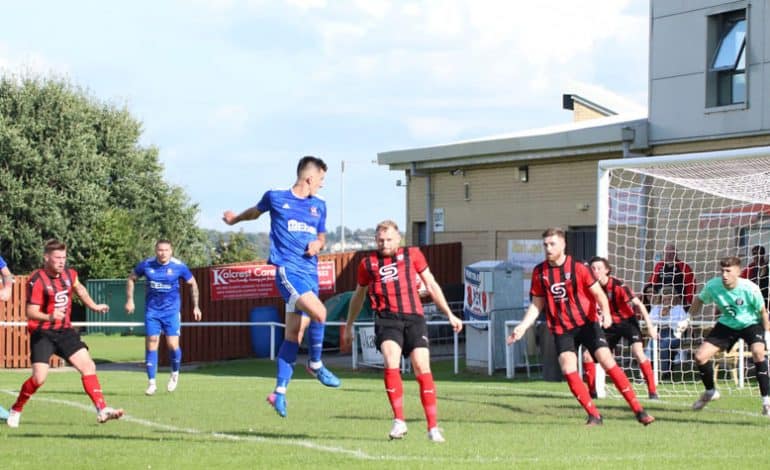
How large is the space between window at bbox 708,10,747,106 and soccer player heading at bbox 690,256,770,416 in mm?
10034

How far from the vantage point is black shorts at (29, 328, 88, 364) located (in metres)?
12.8

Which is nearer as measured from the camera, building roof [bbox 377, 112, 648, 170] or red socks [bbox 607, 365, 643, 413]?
red socks [bbox 607, 365, 643, 413]

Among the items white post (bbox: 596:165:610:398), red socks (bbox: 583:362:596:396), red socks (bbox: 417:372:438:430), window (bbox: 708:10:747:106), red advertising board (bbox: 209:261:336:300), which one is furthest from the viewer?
red advertising board (bbox: 209:261:336:300)

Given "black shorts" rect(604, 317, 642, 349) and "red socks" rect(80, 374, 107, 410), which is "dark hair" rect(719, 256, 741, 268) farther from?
"red socks" rect(80, 374, 107, 410)

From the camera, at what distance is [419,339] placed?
37.7 ft

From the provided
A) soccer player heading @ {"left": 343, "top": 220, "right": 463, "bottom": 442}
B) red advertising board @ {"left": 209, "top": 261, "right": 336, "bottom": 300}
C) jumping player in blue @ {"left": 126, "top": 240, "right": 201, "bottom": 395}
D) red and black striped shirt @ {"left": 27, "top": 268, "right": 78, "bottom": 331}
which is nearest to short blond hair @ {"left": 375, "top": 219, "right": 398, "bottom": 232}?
soccer player heading @ {"left": 343, "top": 220, "right": 463, "bottom": 442}

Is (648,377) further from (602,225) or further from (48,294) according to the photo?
(48,294)

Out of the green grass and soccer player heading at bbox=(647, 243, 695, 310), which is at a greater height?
soccer player heading at bbox=(647, 243, 695, 310)

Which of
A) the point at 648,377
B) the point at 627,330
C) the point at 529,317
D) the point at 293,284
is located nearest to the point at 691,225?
the point at 627,330

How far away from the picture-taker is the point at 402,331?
452 inches

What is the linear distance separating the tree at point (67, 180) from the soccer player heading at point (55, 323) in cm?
3603

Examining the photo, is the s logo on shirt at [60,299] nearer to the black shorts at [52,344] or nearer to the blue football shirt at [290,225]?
the black shorts at [52,344]

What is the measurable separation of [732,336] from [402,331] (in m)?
4.79

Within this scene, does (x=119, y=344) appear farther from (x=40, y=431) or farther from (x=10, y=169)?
(x=40, y=431)
